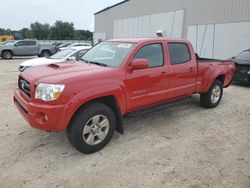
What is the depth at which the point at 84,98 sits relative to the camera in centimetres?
346

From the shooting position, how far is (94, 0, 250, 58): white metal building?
15.1 metres

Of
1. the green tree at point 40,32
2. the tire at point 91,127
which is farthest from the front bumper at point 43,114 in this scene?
the green tree at point 40,32

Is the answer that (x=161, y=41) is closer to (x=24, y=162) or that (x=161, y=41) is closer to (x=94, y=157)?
(x=94, y=157)

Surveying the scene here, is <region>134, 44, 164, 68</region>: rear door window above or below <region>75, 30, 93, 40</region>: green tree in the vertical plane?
below

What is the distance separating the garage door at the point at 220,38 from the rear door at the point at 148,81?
39.6 feet

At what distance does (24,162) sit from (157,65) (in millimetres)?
2791

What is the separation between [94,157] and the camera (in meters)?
3.68

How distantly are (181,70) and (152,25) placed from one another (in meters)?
19.0

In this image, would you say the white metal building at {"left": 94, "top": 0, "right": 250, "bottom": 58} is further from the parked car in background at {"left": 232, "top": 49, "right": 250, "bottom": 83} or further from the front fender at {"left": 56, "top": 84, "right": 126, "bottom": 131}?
the front fender at {"left": 56, "top": 84, "right": 126, "bottom": 131}

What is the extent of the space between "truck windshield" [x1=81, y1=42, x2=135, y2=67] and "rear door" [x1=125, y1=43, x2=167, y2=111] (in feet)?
0.80

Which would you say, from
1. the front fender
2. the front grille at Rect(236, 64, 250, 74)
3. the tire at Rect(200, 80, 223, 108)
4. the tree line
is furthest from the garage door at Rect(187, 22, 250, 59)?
the tree line

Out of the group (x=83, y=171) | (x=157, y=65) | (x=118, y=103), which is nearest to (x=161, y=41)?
(x=157, y=65)

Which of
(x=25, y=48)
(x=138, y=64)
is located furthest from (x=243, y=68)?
(x=25, y=48)

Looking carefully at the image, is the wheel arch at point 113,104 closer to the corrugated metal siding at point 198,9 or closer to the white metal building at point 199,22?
the white metal building at point 199,22
